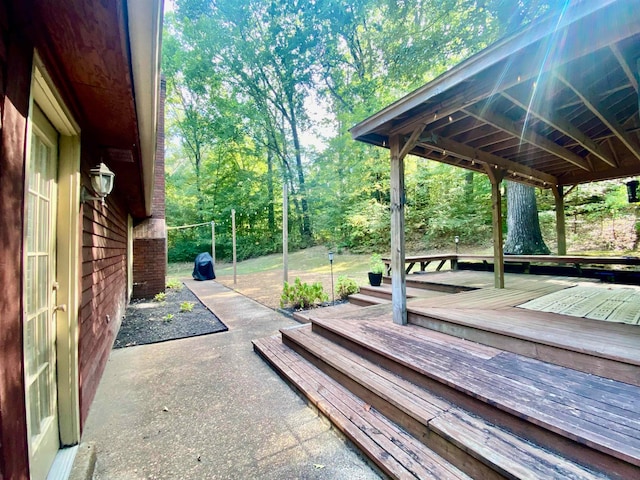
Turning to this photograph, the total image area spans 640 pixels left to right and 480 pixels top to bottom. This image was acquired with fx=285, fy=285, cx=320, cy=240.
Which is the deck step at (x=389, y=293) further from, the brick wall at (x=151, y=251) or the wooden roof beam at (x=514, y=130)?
the brick wall at (x=151, y=251)

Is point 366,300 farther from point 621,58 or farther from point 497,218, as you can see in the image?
point 621,58

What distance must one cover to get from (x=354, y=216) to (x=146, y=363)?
37.2 ft

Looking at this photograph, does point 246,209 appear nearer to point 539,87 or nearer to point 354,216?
point 354,216

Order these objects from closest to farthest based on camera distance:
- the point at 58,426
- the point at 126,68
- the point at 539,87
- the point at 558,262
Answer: the point at 126,68 < the point at 58,426 < the point at 539,87 < the point at 558,262

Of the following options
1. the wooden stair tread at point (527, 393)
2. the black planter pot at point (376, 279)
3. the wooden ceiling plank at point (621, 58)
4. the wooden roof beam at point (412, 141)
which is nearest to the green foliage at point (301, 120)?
the wooden roof beam at point (412, 141)

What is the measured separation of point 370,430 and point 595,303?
318 cm

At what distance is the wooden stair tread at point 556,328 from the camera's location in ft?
6.39

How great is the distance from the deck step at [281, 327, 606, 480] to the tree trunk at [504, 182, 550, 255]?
581cm

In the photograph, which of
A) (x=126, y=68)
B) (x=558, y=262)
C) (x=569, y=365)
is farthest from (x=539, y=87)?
(x=558, y=262)

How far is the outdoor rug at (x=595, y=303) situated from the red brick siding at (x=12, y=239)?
4018 millimetres

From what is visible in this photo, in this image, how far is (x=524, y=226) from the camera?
7.01 m

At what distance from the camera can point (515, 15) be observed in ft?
19.0

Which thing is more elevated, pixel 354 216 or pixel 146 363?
pixel 354 216

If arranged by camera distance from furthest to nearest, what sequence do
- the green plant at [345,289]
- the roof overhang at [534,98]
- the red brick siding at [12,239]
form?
the green plant at [345,289], the roof overhang at [534,98], the red brick siding at [12,239]
